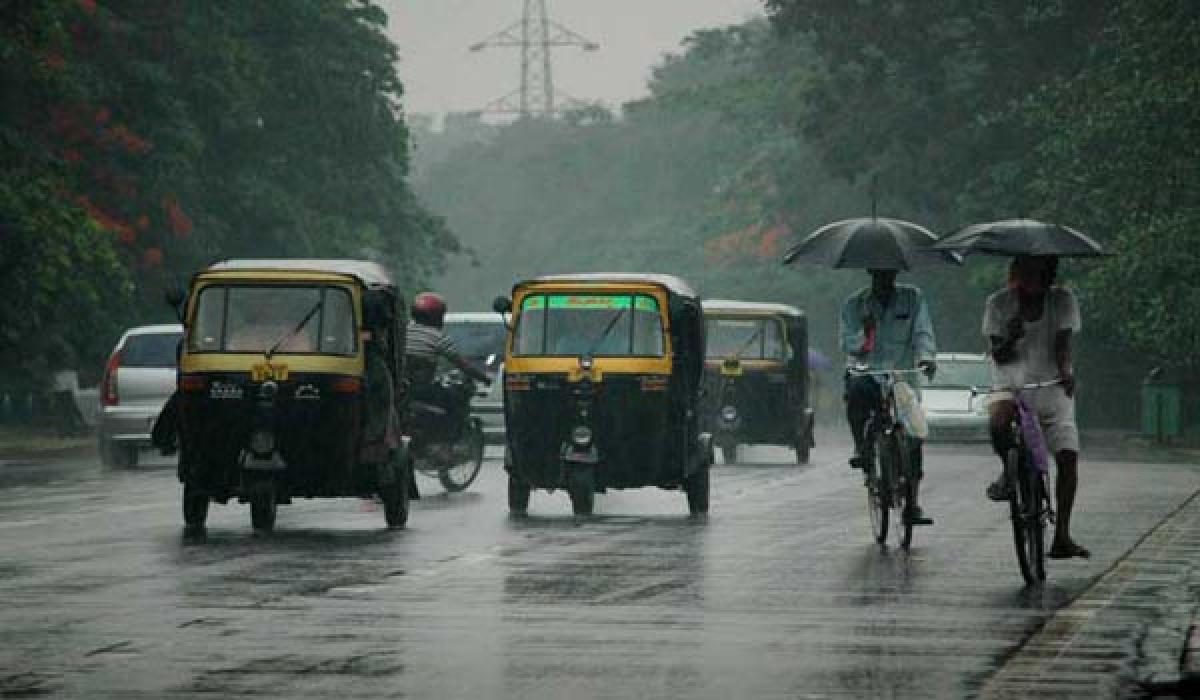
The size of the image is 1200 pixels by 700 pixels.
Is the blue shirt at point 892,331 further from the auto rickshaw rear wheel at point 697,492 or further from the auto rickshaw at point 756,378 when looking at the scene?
the auto rickshaw at point 756,378

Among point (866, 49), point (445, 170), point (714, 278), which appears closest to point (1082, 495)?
point (866, 49)

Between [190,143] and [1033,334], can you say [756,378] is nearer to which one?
[190,143]

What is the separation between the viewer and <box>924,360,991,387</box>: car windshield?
51219 millimetres

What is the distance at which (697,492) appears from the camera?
985 inches

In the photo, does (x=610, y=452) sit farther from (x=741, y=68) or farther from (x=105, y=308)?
(x=741, y=68)

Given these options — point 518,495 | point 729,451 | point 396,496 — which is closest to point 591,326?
point 518,495

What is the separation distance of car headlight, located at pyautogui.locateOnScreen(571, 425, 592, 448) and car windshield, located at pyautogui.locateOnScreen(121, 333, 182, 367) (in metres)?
12.1

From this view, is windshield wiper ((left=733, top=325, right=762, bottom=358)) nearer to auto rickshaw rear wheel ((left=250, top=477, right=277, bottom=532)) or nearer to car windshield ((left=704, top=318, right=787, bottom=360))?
car windshield ((left=704, top=318, right=787, bottom=360))

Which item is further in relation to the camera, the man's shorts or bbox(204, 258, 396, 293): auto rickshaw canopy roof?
bbox(204, 258, 396, 293): auto rickshaw canopy roof

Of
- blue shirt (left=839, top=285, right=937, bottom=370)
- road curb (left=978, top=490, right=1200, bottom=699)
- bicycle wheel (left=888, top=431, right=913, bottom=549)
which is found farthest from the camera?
blue shirt (left=839, top=285, right=937, bottom=370)

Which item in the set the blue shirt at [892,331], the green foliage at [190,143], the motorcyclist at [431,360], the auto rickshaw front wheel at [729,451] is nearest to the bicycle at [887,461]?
the blue shirt at [892,331]

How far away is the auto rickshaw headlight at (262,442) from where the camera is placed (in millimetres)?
21359

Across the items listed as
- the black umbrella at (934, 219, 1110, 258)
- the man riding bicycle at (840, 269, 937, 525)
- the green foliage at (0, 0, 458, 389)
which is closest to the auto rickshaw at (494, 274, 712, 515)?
the man riding bicycle at (840, 269, 937, 525)

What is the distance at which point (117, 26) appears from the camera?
2165 inches
